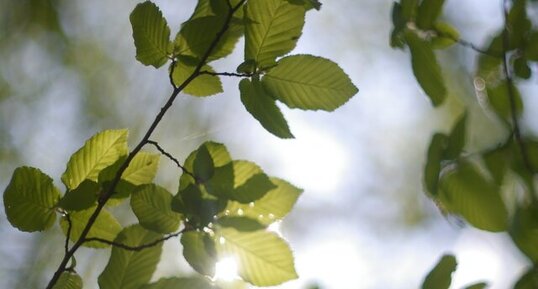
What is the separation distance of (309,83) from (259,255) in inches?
6.9

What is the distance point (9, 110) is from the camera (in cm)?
271

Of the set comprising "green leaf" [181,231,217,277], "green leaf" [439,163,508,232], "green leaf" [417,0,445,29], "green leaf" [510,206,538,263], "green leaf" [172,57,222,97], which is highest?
"green leaf" [172,57,222,97]

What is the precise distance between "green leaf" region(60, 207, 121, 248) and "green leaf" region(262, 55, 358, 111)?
8.4 inches

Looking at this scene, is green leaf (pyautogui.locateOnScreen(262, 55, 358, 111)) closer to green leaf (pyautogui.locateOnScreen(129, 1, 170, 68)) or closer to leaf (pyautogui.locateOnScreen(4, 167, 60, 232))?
green leaf (pyautogui.locateOnScreen(129, 1, 170, 68))

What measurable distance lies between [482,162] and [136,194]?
1.22 ft

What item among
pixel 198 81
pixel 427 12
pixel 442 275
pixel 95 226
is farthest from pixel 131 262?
pixel 427 12

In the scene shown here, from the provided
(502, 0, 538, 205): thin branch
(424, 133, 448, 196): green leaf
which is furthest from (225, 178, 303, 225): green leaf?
(502, 0, 538, 205): thin branch

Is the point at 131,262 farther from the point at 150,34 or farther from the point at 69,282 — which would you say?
the point at 150,34

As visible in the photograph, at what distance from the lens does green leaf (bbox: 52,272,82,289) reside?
0.65m

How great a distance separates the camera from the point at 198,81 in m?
0.67

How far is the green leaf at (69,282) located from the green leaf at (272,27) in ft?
0.93

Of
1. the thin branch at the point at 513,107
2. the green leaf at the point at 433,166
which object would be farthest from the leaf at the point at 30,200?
the thin branch at the point at 513,107

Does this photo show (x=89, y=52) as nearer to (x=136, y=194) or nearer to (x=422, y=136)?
(x=422, y=136)

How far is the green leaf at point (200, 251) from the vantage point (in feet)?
2.01
